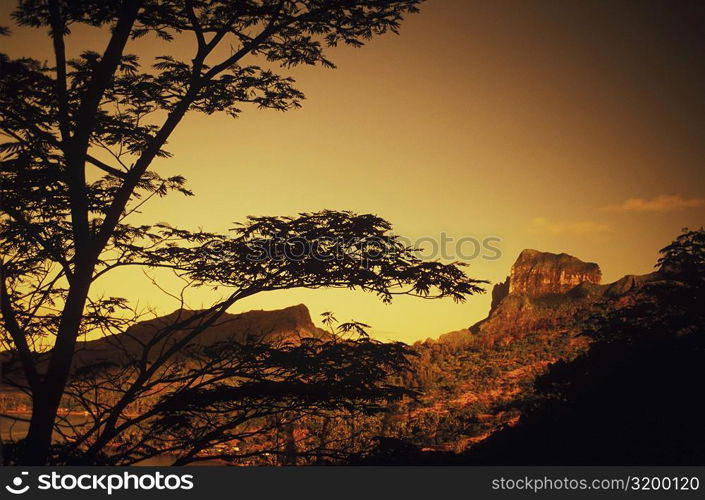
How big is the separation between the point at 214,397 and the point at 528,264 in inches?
5416

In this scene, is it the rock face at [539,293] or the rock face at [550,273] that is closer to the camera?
the rock face at [539,293]

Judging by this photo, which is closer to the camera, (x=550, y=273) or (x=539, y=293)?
(x=539, y=293)

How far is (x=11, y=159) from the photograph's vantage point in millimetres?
6148

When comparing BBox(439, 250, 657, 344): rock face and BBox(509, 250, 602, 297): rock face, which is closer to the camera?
BBox(439, 250, 657, 344): rock face

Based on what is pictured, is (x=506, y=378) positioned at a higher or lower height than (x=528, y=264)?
lower

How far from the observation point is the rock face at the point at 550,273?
131m

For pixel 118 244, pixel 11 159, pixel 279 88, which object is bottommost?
pixel 118 244

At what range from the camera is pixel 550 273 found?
133m

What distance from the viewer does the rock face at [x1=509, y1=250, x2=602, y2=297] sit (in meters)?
131

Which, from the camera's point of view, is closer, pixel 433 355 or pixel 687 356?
pixel 687 356

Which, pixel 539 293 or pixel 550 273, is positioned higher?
pixel 550 273

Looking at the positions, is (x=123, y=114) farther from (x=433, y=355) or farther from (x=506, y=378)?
(x=433, y=355)
